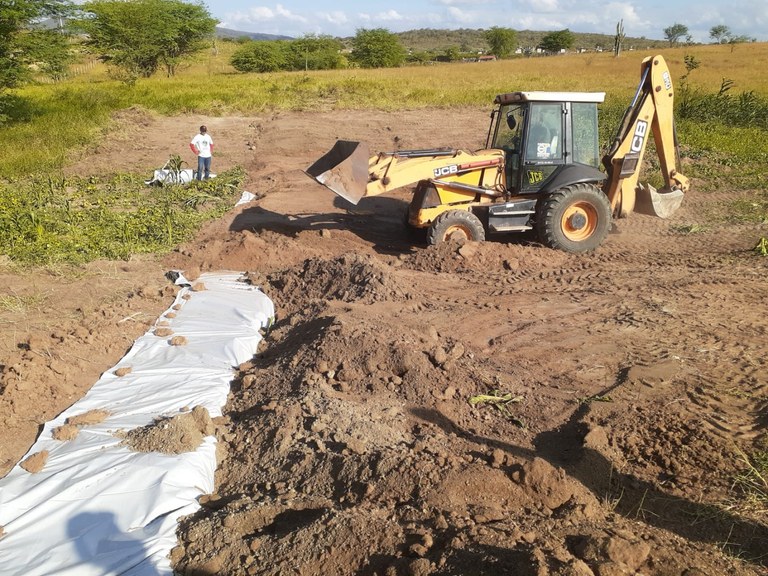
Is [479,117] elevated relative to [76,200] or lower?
elevated

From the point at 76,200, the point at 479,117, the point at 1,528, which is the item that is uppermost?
the point at 479,117

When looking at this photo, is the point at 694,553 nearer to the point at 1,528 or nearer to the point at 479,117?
the point at 1,528

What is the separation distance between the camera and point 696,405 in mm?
4977

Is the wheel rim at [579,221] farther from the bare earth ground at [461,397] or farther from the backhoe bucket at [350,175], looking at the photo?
the backhoe bucket at [350,175]

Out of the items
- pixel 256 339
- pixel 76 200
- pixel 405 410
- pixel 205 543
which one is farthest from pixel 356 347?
pixel 76 200

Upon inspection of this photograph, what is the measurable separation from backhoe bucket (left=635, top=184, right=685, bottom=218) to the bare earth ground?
40 centimetres

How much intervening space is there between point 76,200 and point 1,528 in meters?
9.79

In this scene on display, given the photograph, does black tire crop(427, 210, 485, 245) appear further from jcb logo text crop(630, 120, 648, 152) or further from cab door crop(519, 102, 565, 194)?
jcb logo text crop(630, 120, 648, 152)

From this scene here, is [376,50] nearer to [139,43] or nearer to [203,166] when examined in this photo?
[139,43]

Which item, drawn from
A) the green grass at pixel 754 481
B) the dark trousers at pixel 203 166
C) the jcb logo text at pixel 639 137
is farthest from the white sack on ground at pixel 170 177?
the green grass at pixel 754 481

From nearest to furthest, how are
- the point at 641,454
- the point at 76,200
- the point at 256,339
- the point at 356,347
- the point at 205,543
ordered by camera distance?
the point at 205,543
the point at 641,454
the point at 356,347
the point at 256,339
the point at 76,200

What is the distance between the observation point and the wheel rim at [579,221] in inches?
349

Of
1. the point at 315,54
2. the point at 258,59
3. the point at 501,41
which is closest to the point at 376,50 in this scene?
the point at 315,54

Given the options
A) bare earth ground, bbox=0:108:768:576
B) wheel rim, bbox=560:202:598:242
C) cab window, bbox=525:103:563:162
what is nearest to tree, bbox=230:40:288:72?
bare earth ground, bbox=0:108:768:576
